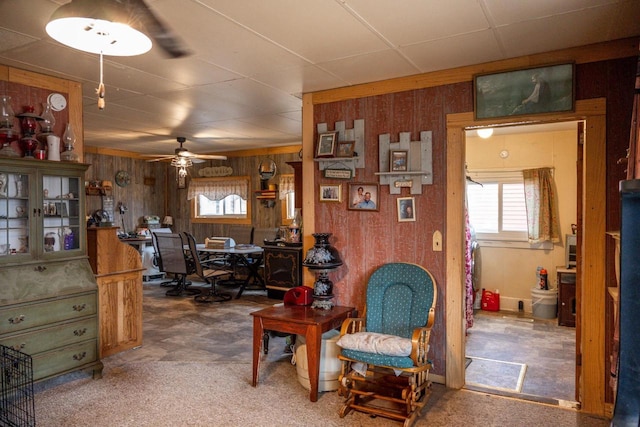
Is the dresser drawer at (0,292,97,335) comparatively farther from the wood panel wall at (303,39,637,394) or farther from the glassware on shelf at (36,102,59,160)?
the wood panel wall at (303,39,637,394)

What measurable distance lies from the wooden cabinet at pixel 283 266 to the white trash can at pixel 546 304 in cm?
295

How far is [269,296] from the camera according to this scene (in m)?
6.59

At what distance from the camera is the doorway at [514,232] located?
4887mm

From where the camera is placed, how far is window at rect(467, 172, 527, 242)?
6012mm

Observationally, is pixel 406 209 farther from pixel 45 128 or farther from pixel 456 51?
pixel 45 128

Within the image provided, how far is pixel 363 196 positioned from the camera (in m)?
3.79

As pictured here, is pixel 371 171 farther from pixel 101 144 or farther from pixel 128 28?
pixel 101 144

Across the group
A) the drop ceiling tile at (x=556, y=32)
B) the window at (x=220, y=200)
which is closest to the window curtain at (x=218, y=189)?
the window at (x=220, y=200)

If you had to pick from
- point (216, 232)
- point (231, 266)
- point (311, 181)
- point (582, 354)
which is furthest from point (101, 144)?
point (582, 354)

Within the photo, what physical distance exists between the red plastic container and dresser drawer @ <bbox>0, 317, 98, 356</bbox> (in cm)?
471

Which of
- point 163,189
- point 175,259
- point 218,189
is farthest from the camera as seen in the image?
point 163,189

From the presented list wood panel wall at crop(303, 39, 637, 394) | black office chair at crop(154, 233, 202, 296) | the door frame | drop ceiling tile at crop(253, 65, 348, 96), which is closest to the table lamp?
wood panel wall at crop(303, 39, 637, 394)

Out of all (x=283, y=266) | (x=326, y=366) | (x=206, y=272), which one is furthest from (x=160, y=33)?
(x=206, y=272)

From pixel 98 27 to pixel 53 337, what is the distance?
2368mm
